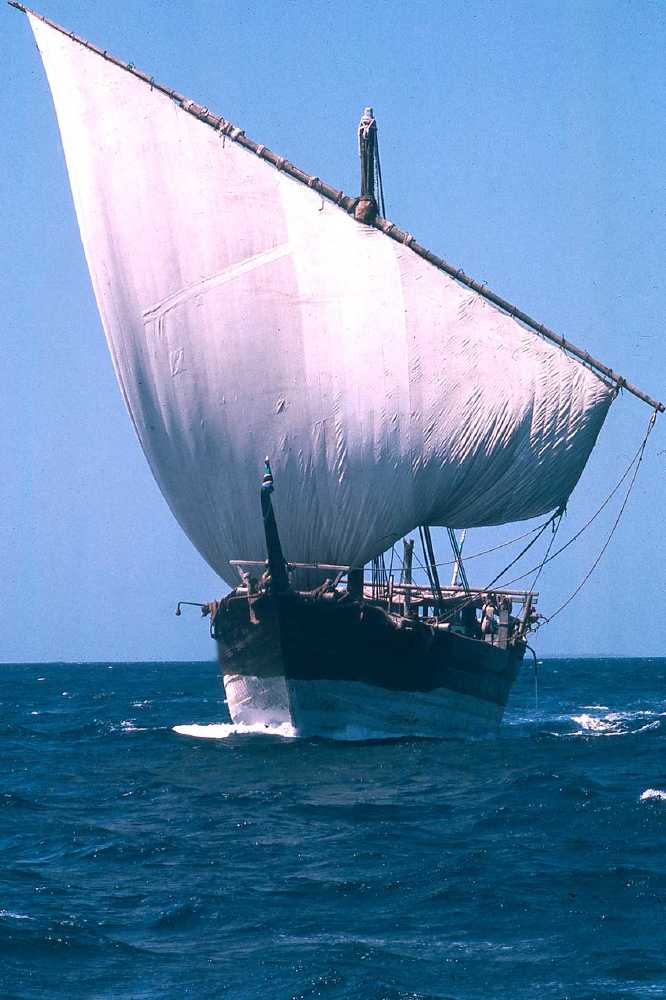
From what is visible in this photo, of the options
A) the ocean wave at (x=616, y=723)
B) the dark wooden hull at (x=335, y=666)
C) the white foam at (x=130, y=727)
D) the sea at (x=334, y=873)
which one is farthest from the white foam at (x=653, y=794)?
the white foam at (x=130, y=727)

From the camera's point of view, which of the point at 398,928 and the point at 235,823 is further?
the point at 235,823

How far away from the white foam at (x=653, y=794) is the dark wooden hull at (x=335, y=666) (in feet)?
31.0

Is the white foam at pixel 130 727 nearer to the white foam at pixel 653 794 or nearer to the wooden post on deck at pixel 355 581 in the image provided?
the wooden post on deck at pixel 355 581

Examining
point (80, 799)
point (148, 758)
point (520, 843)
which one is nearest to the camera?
point (520, 843)

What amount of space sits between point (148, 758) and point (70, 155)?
15057 millimetres

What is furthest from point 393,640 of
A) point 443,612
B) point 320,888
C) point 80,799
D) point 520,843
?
point 320,888

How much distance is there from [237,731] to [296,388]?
8603 millimetres

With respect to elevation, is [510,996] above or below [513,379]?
below

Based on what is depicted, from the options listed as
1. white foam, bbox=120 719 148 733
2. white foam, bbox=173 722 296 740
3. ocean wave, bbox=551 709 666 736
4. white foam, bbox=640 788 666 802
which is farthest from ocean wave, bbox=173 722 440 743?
white foam, bbox=640 788 666 802

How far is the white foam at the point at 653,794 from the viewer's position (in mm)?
23250

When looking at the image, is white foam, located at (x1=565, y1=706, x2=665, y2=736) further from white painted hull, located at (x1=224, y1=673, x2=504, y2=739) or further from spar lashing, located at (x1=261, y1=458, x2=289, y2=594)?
spar lashing, located at (x1=261, y1=458, x2=289, y2=594)

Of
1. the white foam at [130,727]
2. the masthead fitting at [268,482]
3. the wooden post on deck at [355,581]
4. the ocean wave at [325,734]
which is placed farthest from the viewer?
the white foam at [130,727]

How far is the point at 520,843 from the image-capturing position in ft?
62.6

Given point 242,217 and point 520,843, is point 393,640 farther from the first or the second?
point 520,843
